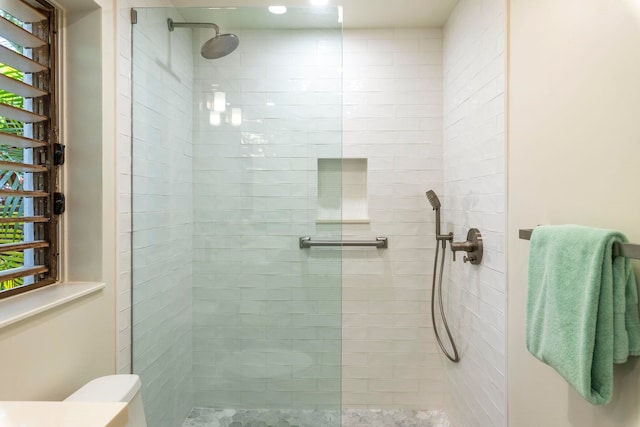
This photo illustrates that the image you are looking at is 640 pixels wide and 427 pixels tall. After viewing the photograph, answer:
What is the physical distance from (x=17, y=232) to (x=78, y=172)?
1.02 feet

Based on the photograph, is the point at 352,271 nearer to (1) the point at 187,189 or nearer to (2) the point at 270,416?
(2) the point at 270,416

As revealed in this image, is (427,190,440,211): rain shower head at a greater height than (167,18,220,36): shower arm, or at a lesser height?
lesser

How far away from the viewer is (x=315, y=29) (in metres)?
1.79

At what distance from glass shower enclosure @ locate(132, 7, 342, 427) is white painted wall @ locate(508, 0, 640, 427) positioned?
81 cm

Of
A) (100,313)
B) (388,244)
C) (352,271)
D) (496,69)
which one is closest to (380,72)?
(496,69)

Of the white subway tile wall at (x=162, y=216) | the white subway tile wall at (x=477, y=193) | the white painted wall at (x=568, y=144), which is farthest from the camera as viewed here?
the white subway tile wall at (x=162, y=216)

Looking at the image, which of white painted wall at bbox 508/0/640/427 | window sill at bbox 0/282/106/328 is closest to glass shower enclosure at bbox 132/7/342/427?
window sill at bbox 0/282/106/328

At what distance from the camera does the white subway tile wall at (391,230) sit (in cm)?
237

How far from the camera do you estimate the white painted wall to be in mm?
872

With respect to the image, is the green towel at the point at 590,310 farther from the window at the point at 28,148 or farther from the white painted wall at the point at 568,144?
the window at the point at 28,148

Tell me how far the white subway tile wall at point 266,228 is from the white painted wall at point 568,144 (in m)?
0.81

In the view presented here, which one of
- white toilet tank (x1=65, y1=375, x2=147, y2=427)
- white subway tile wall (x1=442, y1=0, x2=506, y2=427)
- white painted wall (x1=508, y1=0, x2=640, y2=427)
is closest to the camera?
white painted wall (x1=508, y1=0, x2=640, y2=427)

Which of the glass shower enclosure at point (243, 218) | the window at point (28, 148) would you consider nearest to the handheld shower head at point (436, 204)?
the glass shower enclosure at point (243, 218)

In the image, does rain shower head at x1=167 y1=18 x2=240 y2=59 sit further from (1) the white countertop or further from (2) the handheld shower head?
(1) the white countertop
